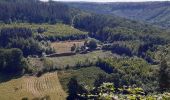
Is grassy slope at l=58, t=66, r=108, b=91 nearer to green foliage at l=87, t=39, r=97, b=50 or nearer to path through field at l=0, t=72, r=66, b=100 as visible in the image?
path through field at l=0, t=72, r=66, b=100

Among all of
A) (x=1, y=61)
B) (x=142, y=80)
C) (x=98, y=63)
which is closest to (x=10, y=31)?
(x=1, y=61)

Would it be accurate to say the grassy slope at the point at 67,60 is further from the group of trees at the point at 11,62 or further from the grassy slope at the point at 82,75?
the grassy slope at the point at 82,75

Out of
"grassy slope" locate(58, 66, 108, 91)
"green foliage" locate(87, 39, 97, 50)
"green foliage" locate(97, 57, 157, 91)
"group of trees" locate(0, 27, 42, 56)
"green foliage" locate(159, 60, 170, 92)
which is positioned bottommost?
"green foliage" locate(87, 39, 97, 50)

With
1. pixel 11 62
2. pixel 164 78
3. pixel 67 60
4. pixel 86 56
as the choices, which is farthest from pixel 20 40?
pixel 164 78

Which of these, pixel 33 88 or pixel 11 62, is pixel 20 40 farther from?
pixel 33 88

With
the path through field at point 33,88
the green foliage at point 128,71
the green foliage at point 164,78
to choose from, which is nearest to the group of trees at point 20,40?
the green foliage at point 128,71

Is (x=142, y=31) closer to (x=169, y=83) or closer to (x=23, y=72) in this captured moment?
(x=23, y=72)

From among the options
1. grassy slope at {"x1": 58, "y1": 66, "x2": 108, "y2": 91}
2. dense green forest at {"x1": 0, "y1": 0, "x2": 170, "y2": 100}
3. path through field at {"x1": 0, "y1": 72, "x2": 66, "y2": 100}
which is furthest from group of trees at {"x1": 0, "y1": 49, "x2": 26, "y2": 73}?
grassy slope at {"x1": 58, "y1": 66, "x2": 108, "y2": 91}
